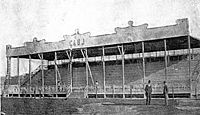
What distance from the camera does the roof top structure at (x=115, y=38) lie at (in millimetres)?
20062

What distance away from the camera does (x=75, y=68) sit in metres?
34.8

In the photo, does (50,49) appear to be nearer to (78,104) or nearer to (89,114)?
(78,104)

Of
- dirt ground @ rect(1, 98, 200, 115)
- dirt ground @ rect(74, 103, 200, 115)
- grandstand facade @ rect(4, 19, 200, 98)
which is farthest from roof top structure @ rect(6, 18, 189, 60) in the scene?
dirt ground @ rect(74, 103, 200, 115)

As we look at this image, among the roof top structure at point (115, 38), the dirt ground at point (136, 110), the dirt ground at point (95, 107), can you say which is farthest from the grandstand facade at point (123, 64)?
the dirt ground at point (136, 110)

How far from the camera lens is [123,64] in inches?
905

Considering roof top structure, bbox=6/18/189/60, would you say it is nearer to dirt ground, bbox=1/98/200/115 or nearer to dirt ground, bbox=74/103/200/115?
dirt ground, bbox=1/98/200/115

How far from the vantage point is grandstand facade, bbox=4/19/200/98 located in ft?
70.2

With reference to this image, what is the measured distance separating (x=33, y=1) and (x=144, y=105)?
13981 mm

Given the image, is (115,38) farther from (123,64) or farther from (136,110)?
(136,110)

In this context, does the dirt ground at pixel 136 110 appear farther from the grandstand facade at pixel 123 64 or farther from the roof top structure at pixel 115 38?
the roof top structure at pixel 115 38

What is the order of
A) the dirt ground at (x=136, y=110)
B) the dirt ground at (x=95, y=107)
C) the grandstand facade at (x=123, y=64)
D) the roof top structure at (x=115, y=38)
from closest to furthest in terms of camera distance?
the dirt ground at (x=136, y=110) → the dirt ground at (x=95, y=107) → the roof top structure at (x=115, y=38) → the grandstand facade at (x=123, y=64)

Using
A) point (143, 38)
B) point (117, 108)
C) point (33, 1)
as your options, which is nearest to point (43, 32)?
point (33, 1)

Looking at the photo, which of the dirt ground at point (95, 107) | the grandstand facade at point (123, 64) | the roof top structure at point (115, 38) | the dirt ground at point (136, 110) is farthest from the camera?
the grandstand facade at point (123, 64)

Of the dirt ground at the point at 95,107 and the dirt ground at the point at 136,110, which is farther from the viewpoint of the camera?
the dirt ground at the point at 95,107
